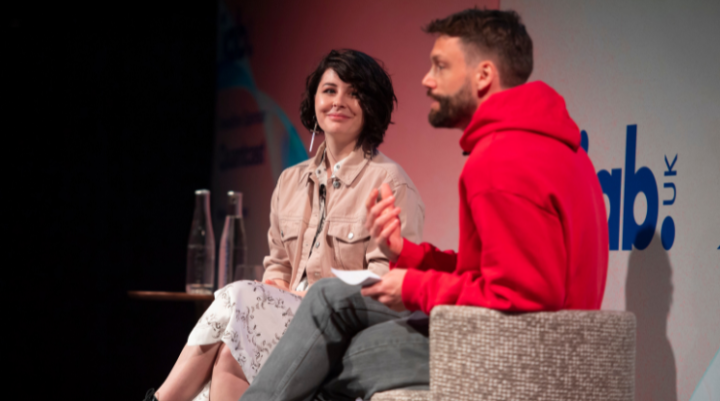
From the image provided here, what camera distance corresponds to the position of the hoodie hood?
1495 mm

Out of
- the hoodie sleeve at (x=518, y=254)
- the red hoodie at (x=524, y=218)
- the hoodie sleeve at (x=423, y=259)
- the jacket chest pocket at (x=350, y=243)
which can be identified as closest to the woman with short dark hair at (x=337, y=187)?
the jacket chest pocket at (x=350, y=243)

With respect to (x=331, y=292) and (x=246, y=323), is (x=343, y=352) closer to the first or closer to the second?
(x=331, y=292)

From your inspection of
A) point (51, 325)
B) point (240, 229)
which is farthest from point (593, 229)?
point (51, 325)

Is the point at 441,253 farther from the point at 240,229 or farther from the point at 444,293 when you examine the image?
the point at 240,229

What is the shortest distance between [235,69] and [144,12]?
2.41 feet

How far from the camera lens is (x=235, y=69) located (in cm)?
495

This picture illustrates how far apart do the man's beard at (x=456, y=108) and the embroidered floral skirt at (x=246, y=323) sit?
0.83m

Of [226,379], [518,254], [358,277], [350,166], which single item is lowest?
[226,379]

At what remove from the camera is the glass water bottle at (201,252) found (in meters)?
→ 3.43

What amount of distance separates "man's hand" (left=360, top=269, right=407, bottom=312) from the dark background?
3046 mm

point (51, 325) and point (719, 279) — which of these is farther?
point (51, 325)

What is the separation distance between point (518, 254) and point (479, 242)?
0.17 metres

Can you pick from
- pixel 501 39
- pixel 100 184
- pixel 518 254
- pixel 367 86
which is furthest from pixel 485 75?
pixel 100 184

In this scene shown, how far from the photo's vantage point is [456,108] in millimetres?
1672
